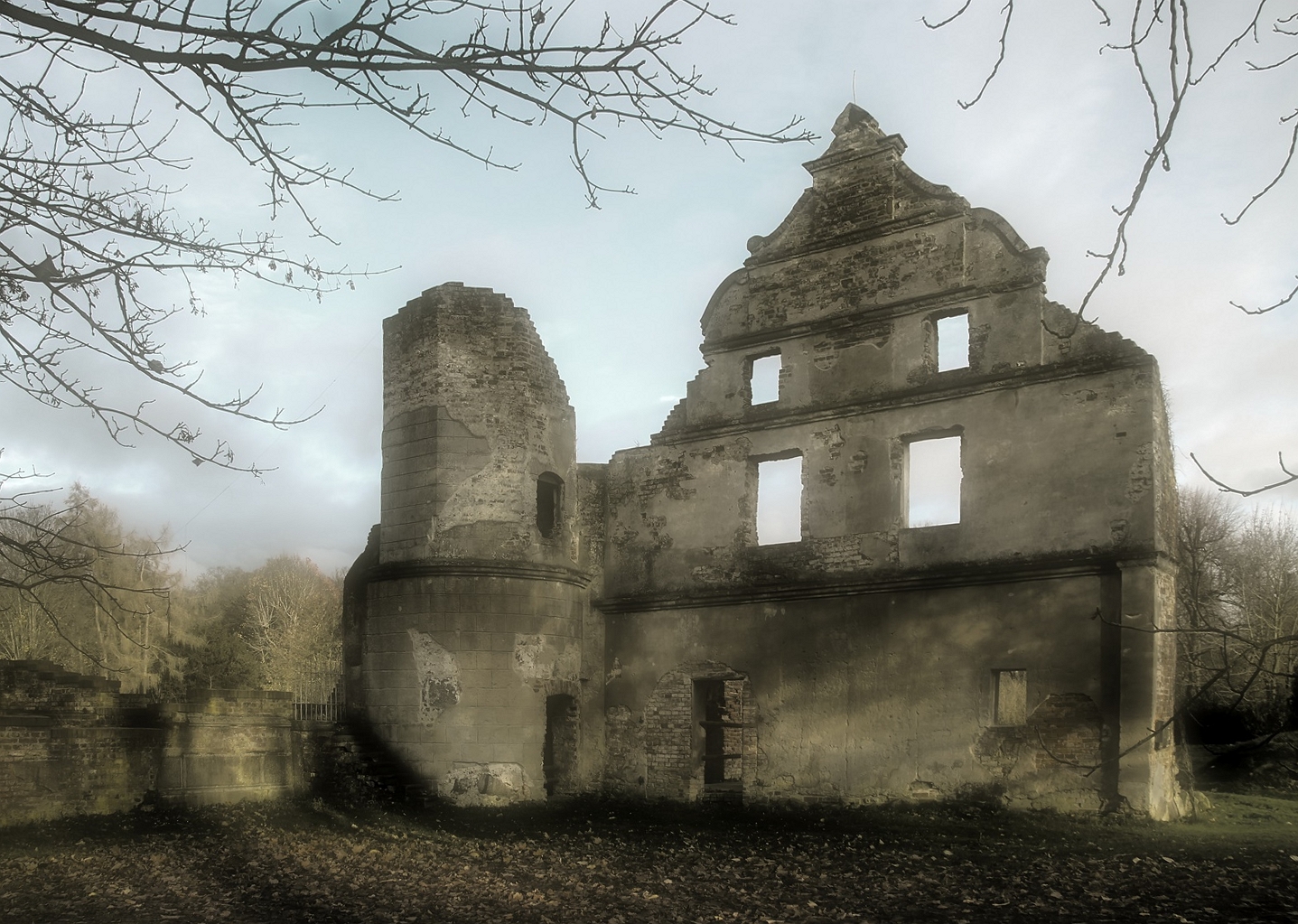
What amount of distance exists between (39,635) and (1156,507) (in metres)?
26.8

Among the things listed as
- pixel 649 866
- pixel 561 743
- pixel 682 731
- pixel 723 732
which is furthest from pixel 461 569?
pixel 723 732

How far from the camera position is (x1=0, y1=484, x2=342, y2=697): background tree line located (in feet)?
91.9

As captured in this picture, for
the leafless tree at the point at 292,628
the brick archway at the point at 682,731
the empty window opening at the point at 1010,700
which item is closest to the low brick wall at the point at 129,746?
the brick archway at the point at 682,731

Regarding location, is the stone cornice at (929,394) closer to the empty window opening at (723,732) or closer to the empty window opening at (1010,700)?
the empty window opening at (1010,700)

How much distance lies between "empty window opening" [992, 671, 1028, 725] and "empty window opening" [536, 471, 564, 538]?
251 inches

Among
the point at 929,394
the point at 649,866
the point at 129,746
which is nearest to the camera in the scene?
the point at 649,866

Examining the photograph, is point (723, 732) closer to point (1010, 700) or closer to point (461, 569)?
point (1010, 700)

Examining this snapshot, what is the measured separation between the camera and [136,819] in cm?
1336

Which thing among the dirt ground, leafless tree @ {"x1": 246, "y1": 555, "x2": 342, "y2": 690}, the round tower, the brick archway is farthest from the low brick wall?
leafless tree @ {"x1": 246, "y1": 555, "x2": 342, "y2": 690}

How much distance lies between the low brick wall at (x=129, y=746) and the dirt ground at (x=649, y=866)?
0.40m

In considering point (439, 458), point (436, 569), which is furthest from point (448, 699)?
point (439, 458)

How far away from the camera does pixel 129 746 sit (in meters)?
13.8

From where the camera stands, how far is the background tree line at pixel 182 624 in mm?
28000

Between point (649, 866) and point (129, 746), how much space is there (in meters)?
6.72
